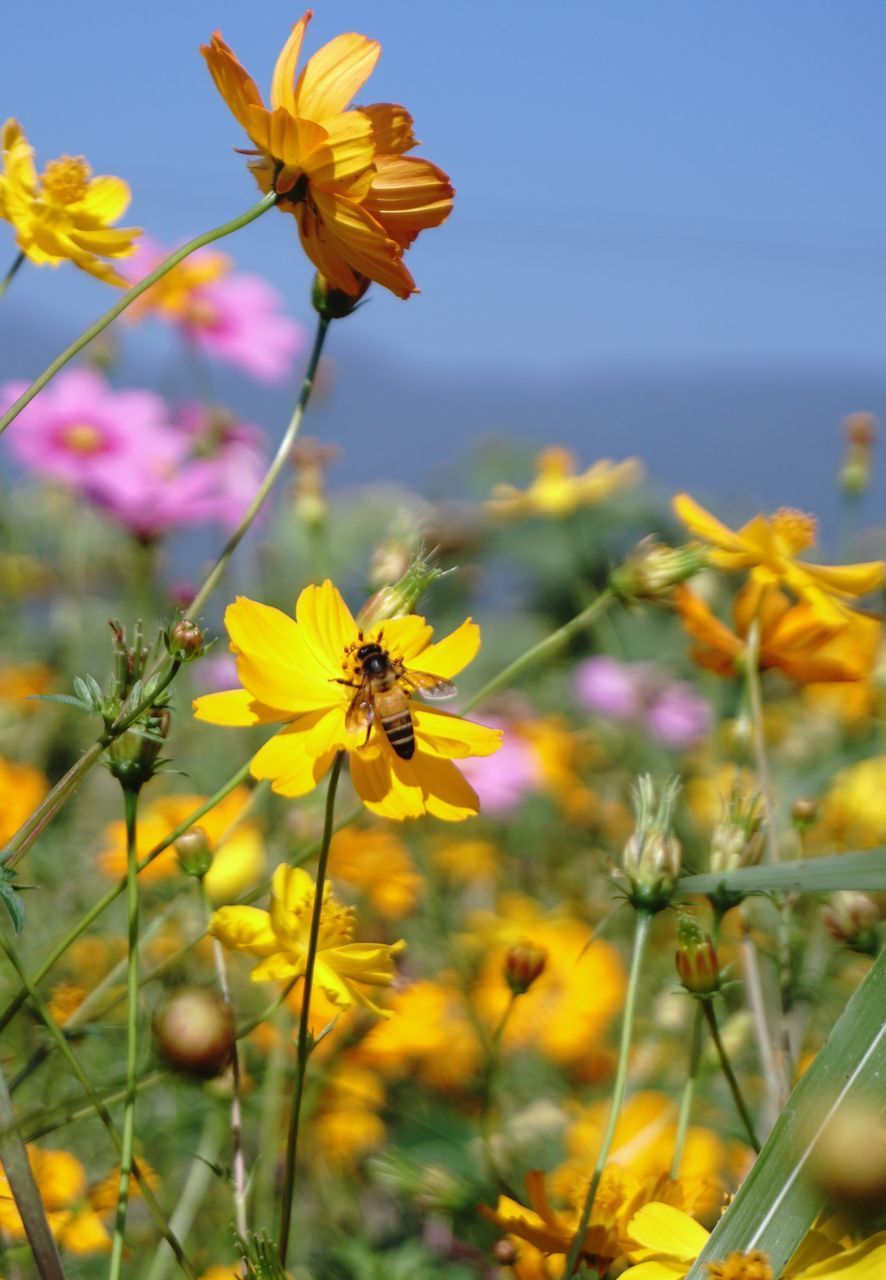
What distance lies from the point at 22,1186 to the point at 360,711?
181 millimetres

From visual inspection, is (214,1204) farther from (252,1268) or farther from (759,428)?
(759,428)

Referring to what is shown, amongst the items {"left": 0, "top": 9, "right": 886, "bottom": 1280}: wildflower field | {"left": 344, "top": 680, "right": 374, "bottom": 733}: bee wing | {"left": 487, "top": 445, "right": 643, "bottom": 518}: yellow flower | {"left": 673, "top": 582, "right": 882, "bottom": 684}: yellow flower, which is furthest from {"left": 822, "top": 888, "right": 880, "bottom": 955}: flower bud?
{"left": 487, "top": 445, "right": 643, "bottom": 518}: yellow flower

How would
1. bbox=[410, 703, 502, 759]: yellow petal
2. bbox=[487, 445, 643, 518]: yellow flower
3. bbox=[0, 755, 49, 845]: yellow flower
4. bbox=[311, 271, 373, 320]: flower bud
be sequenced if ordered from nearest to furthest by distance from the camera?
1. bbox=[410, 703, 502, 759]: yellow petal
2. bbox=[311, 271, 373, 320]: flower bud
3. bbox=[0, 755, 49, 845]: yellow flower
4. bbox=[487, 445, 643, 518]: yellow flower

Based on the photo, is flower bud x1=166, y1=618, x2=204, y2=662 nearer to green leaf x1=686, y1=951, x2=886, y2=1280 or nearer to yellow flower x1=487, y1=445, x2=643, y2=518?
green leaf x1=686, y1=951, x2=886, y2=1280

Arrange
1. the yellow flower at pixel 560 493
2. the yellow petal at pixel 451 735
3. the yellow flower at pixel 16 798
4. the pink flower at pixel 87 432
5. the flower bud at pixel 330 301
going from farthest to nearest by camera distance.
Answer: the pink flower at pixel 87 432 < the yellow flower at pixel 560 493 < the yellow flower at pixel 16 798 < the flower bud at pixel 330 301 < the yellow petal at pixel 451 735

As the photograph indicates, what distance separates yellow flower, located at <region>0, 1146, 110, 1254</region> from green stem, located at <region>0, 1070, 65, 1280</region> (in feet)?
0.76

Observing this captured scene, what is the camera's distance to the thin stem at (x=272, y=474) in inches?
19.2

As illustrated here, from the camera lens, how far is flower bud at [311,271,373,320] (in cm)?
55

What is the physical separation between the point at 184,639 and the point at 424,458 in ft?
10.0

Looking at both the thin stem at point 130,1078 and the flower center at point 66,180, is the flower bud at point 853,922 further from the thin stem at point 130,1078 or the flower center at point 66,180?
the flower center at point 66,180

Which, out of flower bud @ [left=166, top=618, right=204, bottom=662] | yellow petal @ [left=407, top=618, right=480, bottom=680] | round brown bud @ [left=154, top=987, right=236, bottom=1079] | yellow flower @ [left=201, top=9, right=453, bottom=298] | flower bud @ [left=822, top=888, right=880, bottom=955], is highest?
yellow flower @ [left=201, top=9, right=453, bottom=298]

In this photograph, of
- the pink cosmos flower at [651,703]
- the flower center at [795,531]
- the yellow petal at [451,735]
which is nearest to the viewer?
the yellow petal at [451,735]

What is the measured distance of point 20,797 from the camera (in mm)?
947

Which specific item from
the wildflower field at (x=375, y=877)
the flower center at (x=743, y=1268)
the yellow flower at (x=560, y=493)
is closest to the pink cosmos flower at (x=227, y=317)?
A: the wildflower field at (x=375, y=877)
